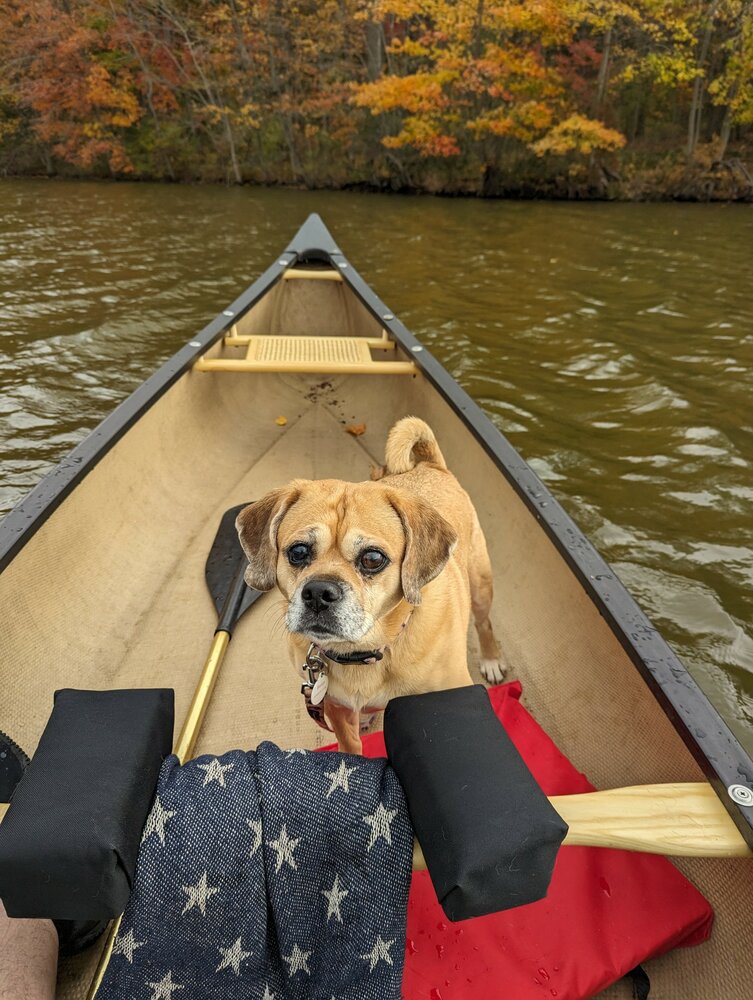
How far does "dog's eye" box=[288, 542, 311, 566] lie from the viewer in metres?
2.07

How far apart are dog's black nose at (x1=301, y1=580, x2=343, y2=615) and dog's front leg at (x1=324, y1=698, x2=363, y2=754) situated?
0.60m

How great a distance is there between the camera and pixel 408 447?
3053 mm

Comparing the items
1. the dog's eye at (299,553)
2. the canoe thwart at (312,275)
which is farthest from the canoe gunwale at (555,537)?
the canoe thwart at (312,275)

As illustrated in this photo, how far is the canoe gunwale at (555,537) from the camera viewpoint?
5.61 feet

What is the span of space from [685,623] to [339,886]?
10.5 ft

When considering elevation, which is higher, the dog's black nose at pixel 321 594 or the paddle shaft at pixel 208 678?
the dog's black nose at pixel 321 594

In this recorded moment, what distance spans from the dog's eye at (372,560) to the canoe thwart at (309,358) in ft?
9.30

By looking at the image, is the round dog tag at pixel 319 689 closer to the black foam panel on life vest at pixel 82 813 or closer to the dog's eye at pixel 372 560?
the dog's eye at pixel 372 560

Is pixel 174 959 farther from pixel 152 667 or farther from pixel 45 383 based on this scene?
pixel 45 383

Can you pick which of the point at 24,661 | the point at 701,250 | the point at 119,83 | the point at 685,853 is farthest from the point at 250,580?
the point at 119,83

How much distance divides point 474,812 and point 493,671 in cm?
168

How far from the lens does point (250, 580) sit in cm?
221

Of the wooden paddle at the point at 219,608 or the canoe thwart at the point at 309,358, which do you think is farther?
the canoe thwart at the point at 309,358

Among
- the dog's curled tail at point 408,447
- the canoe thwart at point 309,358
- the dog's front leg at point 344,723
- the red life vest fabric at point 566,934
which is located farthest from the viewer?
the canoe thwart at point 309,358
